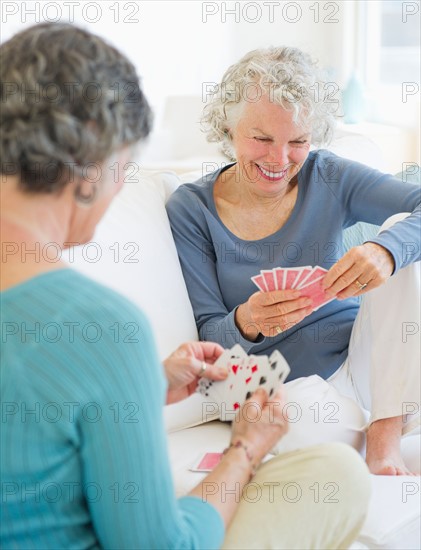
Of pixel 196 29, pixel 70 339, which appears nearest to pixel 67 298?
pixel 70 339

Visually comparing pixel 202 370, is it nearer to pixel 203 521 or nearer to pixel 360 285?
pixel 203 521

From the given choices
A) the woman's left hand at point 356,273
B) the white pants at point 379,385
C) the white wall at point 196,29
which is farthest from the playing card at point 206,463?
the white wall at point 196,29

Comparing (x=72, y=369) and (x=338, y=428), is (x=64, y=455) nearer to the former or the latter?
(x=72, y=369)

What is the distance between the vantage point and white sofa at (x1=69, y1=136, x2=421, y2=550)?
186 centimetres

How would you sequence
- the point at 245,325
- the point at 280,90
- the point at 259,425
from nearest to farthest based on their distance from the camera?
the point at 259,425 < the point at 245,325 < the point at 280,90

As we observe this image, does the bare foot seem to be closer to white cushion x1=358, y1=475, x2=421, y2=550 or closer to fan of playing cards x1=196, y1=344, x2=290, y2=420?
white cushion x1=358, y1=475, x2=421, y2=550

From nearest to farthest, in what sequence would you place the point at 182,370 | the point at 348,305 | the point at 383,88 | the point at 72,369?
the point at 72,369, the point at 182,370, the point at 348,305, the point at 383,88

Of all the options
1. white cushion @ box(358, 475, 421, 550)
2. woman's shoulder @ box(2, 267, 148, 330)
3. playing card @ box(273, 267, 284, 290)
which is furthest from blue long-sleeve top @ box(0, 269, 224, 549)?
playing card @ box(273, 267, 284, 290)

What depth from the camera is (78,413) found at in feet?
3.27

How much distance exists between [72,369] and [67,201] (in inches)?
8.6

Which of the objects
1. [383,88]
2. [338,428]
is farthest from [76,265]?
[383,88]

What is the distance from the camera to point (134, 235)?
2.07 meters

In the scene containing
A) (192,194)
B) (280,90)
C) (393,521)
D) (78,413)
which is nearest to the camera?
(78,413)

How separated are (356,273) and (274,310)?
207mm
